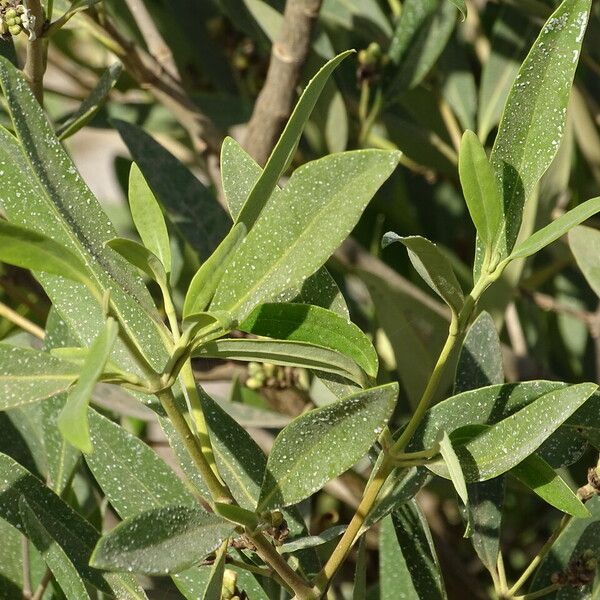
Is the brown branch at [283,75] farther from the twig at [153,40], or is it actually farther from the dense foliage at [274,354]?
the twig at [153,40]

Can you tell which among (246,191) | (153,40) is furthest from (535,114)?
(153,40)

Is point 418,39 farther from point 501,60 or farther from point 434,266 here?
point 434,266

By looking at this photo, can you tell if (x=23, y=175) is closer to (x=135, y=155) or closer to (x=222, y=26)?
(x=135, y=155)

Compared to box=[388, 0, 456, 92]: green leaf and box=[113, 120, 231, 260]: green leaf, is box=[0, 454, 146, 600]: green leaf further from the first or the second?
box=[388, 0, 456, 92]: green leaf

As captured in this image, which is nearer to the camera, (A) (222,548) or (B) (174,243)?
(A) (222,548)

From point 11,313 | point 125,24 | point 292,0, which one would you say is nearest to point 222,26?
point 125,24

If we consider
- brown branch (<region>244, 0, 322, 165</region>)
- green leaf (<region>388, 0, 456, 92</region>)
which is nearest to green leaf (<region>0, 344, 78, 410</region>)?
brown branch (<region>244, 0, 322, 165</region>)
